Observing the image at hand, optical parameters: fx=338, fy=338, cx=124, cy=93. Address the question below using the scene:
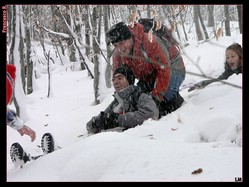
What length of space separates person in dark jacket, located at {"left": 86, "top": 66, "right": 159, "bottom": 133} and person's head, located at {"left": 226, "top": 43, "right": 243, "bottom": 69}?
3.59ft

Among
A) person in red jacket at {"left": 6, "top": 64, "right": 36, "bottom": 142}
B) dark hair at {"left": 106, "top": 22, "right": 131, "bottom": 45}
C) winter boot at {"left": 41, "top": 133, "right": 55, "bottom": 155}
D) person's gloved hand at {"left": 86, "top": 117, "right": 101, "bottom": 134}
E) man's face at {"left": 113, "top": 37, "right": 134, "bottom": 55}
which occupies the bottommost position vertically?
person's gloved hand at {"left": 86, "top": 117, "right": 101, "bottom": 134}

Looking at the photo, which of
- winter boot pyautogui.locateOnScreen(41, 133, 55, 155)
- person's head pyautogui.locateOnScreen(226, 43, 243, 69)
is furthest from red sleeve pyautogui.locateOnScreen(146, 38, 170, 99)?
winter boot pyautogui.locateOnScreen(41, 133, 55, 155)

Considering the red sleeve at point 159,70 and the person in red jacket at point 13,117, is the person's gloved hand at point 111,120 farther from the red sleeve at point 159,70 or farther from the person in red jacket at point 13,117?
the person in red jacket at point 13,117

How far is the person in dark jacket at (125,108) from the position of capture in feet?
12.4

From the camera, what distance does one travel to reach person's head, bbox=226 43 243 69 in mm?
4004

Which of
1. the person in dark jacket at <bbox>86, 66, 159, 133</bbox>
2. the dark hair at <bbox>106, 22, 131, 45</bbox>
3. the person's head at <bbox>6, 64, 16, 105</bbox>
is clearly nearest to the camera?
the person's head at <bbox>6, 64, 16, 105</bbox>

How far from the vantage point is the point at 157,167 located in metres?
2.00

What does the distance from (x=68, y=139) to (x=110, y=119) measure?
0.60m

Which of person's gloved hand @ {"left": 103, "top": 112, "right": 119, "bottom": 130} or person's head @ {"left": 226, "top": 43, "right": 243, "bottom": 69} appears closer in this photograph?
person's gloved hand @ {"left": 103, "top": 112, "right": 119, "bottom": 130}

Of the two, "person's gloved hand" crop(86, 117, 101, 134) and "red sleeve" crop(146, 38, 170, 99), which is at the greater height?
"red sleeve" crop(146, 38, 170, 99)

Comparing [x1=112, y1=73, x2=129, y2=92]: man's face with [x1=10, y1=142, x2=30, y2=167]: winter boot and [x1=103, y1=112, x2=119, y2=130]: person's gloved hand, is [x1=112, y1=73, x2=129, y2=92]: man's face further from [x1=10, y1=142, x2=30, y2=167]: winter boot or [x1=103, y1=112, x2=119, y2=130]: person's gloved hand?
[x1=10, y1=142, x2=30, y2=167]: winter boot

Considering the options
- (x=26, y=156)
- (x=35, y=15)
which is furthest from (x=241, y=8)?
(x=35, y=15)

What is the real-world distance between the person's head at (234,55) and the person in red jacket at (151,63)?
1.89ft

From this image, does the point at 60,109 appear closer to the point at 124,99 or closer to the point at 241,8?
the point at 124,99
